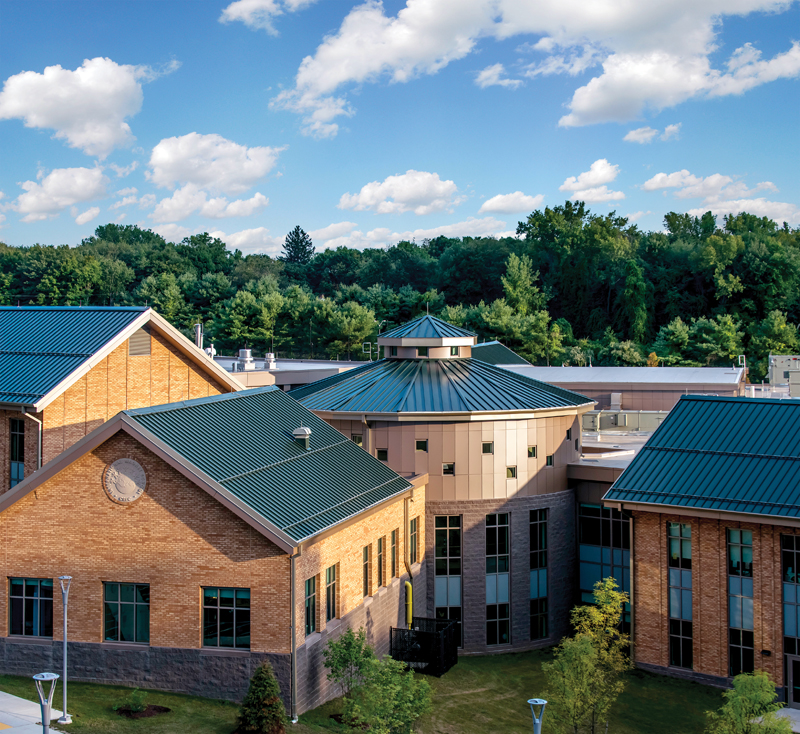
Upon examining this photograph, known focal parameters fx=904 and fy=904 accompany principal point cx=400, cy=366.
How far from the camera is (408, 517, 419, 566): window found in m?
34.3

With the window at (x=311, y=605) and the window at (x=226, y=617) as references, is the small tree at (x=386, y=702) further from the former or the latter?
the window at (x=226, y=617)

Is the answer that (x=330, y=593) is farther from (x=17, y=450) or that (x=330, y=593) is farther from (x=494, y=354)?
(x=494, y=354)

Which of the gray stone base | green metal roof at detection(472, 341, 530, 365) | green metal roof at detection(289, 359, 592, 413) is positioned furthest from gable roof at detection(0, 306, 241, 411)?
green metal roof at detection(472, 341, 530, 365)

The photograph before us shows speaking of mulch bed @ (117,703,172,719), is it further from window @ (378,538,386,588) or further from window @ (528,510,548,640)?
window @ (528,510,548,640)

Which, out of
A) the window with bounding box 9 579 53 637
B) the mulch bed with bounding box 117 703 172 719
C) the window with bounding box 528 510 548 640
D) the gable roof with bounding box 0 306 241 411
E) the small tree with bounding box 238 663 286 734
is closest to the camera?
the small tree with bounding box 238 663 286 734

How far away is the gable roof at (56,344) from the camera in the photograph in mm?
31844

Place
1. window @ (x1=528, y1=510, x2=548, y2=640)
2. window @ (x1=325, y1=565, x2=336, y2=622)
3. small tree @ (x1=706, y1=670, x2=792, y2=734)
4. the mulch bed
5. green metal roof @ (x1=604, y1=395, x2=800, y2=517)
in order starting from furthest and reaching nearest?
1. window @ (x1=528, y1=510, x2=548, y2=640)
2. green metal roof @ (x1=604, y1=395, x2=800, y2=517)
3. window @ (x1=325, y1=565, x2=336, y2=622)
4. the mulch bed
5. small tree @ (x1=706, y1=670, x2=792, y2=734)

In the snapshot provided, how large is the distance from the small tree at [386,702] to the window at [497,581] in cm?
1191

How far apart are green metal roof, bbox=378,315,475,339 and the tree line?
6424 centimetres

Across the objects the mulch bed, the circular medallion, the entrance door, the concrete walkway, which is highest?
the circular medallion

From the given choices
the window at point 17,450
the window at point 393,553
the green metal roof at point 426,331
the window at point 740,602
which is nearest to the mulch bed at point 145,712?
the window at point 393,553

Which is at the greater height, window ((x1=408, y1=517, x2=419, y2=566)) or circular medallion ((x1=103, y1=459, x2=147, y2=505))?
circular medallion ((x1=103, y1=459, x2=147, y2=505))

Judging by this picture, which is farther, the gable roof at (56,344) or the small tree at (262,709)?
the gable roof at (56,344)

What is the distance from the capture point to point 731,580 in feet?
100
